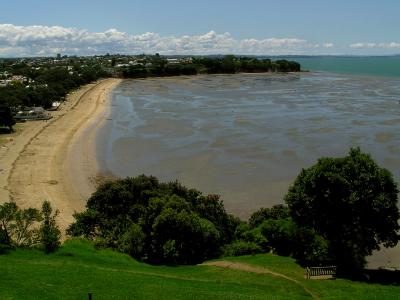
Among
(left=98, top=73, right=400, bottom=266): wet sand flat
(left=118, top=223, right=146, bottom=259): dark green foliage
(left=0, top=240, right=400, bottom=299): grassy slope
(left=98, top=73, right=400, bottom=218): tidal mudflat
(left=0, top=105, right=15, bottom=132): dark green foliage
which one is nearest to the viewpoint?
(left=0, top=240, right=400, bottom=299): grassy slope

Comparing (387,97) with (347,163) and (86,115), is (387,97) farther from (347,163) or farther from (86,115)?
(347,163)

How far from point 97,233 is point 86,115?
64.6 metres

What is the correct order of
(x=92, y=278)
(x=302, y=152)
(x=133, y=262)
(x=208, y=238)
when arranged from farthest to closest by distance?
1. (x=302, y=152)
2. (x=208, y=238)
3. (x=133, y=262)
4. (x=92, y=278)

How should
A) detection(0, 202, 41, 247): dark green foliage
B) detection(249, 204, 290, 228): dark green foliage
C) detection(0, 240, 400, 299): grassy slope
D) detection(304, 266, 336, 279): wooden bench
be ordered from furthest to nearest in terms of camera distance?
detection(249, 204, 290, 228): dark green foliage
detection(0, 202, 41, 247): dark green foliage
detection(304, 266, 336, 279): wooden bench
detection(0, 240, 400, 299): grassy slope

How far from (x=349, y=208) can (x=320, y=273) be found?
3296 mm

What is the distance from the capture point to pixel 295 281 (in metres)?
19.5

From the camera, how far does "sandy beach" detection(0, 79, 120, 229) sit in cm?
4034

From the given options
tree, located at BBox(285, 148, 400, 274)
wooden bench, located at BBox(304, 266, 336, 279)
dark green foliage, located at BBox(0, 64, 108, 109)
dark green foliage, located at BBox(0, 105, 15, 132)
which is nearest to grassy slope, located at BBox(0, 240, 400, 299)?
wooden bench, located at BBox(304, 266, 336, 279)

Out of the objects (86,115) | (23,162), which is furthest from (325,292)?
(86,115)

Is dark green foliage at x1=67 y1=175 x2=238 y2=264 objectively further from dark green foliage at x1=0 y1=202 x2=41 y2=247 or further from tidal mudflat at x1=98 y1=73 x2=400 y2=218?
tidal mudflat at x1=98 y1=73 x2=400 y2=218

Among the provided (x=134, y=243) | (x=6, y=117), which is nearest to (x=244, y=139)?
(x=6, y=117)

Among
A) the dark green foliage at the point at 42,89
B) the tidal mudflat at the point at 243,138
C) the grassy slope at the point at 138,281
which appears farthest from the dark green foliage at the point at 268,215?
the dark green foliage at the point at 42,89

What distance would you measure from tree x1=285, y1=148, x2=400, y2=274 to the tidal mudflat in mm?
13777

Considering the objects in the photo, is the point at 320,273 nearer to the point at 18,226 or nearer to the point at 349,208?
the point at 349,208
